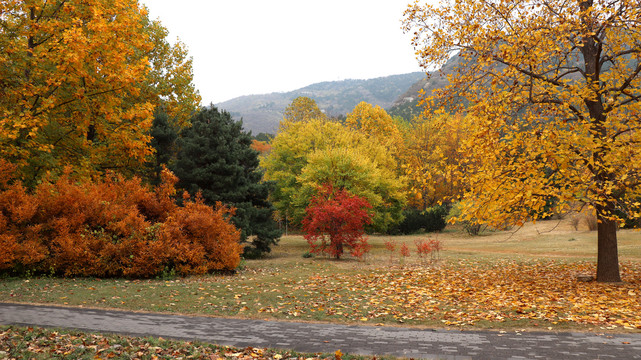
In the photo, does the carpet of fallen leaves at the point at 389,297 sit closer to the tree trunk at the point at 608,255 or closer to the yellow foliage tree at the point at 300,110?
the tree trunk at the point at 608,255

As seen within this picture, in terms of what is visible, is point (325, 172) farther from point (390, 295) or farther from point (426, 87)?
point (426, 87)

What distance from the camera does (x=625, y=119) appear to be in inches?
423

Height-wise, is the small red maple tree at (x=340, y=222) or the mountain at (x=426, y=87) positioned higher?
the mountain at (x=426, y=87)

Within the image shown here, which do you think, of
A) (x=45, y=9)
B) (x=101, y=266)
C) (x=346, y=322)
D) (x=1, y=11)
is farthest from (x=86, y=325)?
(x=45, y=9)

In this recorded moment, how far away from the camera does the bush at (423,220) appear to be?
36906 mm

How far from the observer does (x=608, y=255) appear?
1041cm

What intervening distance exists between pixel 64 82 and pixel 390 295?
44.2ft

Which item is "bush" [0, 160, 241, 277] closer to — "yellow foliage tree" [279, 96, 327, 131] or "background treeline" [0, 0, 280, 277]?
"background treeline" [0, 0, 280, 277]

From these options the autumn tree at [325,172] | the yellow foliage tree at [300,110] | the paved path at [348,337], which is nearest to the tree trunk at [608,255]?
the paved path at [348,337]

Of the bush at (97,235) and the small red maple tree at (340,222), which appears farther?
the small red maple tree at (340,222)

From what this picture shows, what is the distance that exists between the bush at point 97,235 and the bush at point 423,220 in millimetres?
26732

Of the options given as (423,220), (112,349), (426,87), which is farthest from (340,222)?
(426,87)

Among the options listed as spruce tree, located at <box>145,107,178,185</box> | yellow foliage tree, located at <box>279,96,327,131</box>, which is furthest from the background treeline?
yellow foliage tree, located at <box>279,96,327,131</box>

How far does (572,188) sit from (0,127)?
49.4ft
